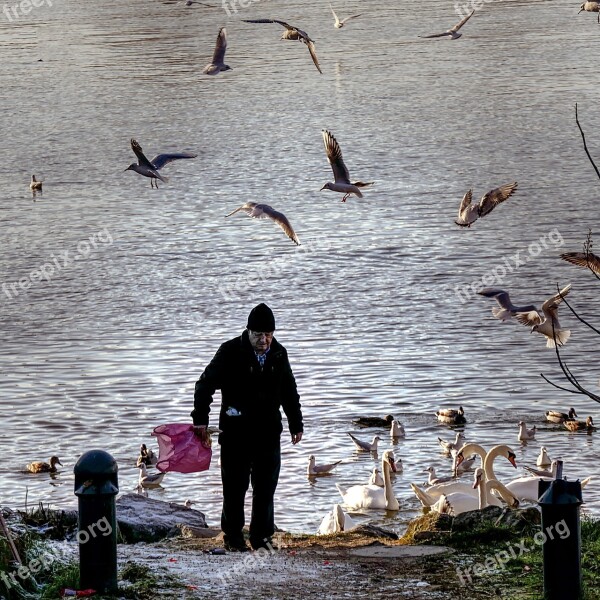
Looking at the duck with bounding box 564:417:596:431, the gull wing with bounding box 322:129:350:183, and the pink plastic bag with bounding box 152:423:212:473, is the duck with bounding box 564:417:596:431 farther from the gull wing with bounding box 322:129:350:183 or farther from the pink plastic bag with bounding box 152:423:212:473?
the pink plastic bag with bounding box 152:423:212:473

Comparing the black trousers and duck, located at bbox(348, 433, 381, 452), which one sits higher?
the black trousers

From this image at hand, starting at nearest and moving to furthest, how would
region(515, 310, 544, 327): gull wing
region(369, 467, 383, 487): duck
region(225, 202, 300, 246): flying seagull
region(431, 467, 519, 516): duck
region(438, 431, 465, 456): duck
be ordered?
1. region(431, 467, 519, 516): duck
2. region(369, 467, 383, 487): duck
3. region(438, 431, 465, 456): duck
4. region(515, 310, 544, 327): gull wing
5. region(225, 202, 300, 246): flying seagull

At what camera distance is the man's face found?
985 cm

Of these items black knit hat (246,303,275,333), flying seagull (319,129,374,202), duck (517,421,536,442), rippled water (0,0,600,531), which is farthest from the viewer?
flying seagull (319,129,374,202)

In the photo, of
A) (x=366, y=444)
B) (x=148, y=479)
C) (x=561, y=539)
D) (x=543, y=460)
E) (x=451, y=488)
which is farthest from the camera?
(x=366, y=444)

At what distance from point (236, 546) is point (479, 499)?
13.9 ft

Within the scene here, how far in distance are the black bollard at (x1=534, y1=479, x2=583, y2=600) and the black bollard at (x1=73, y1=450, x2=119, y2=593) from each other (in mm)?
2329

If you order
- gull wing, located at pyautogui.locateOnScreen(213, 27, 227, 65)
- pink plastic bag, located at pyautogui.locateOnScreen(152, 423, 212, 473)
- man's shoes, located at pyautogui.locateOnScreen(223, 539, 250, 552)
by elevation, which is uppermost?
gull wing, located at pyautogui.locateOnScreen(213, 27, 227, 65)

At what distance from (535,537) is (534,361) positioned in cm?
1075

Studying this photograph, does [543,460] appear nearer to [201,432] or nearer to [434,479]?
[434,479]

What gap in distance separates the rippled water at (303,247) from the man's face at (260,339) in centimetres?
489

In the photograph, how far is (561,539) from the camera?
8.24 metres

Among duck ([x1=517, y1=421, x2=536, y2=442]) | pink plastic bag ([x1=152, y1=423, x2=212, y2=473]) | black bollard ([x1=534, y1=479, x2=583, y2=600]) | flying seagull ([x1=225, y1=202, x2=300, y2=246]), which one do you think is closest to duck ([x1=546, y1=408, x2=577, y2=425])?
duck ([x1=517, y1=421, x2=536, y2=442])

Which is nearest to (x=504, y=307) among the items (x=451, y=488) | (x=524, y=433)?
(x=524, y=433)
